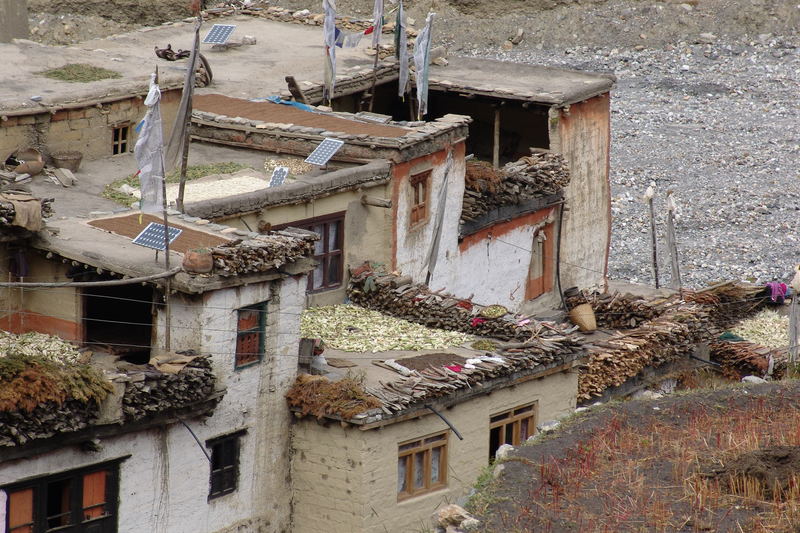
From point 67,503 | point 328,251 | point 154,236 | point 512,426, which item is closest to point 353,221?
point 328,251

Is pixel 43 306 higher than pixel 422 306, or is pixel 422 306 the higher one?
pixel 43 306

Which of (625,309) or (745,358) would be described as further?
(745,358)

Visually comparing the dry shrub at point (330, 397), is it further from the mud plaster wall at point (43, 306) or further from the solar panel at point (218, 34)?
the solar panel at point (218, 34)

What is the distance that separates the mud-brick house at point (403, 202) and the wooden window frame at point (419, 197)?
0.02 meters

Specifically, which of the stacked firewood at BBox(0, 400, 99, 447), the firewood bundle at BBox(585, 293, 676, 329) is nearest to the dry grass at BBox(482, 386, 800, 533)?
the stacked firewood at BBox(0, 400, 99, 447)

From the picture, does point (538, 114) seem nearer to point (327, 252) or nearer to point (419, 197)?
point (419, 197)

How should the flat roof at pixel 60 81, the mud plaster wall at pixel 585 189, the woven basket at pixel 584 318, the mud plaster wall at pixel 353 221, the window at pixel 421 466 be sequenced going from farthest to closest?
the mud plaster wall at pixel 585 189 → the woven basket at pixel 584 318 → the flat roof at pixel 60 81 → the mud plaster wall at pixel 353 221 → the window at pixel 421 466

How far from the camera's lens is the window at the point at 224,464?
30.3 m

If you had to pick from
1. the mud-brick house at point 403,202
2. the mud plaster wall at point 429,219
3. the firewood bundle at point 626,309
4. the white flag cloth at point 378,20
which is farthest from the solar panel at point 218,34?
the firewood bundle at point 626,309

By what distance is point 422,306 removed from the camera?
3534 centimetres

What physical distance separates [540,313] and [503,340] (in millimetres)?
10078

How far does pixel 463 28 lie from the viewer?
76188 millimetres

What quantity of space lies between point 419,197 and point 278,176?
4.18 m

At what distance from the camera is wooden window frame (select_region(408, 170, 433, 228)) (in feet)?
125
